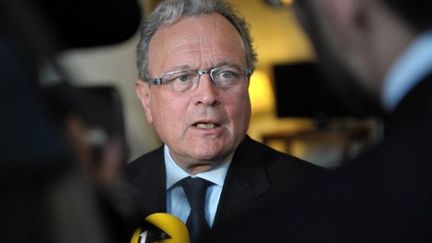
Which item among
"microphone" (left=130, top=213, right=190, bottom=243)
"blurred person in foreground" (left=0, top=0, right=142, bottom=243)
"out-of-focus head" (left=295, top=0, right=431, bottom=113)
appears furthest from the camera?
"microphone" (left=130, top=213, right=190, bottom=243)

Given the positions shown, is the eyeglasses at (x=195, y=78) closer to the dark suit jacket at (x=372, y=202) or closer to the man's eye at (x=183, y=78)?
the man's eye at (x=183, y=78)

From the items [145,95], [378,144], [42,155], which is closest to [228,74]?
[145,95]

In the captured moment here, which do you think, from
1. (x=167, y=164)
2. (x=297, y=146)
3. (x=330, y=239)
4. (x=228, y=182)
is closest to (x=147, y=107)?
(x=167, y=164)

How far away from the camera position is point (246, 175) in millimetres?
1285

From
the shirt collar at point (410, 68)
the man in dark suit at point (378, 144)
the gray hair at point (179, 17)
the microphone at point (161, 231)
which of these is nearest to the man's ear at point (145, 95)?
the gray hair at point (179, 17)

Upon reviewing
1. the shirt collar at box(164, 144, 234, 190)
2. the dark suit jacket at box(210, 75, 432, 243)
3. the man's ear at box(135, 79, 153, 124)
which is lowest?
the shirt collar at box(164, 144, 234, 190)

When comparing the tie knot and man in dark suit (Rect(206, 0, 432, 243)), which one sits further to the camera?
the tie knot

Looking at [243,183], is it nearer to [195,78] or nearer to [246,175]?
[246,175]

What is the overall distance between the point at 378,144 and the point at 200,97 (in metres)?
0.64

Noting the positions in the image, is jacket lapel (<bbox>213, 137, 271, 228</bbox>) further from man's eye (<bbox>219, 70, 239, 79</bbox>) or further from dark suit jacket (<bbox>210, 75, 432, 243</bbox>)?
dark suit jacket (<bbox>210, 75, 432, 243</bbox>)

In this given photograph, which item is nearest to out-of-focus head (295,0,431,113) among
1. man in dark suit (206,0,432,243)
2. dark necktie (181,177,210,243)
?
man in dark suit (206,0,432,243)

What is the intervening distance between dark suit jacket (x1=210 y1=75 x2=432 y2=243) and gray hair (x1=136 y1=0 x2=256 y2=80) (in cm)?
65

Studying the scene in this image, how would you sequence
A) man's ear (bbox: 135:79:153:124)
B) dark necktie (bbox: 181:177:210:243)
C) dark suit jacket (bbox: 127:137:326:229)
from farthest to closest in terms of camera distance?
man's ear (bbox: 135:79:153:124)
dark suit jacket (bbox: 127:137:326:229)
dark necktie (bbox: 181:177:210:243)

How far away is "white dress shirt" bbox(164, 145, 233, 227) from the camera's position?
1162 mm
